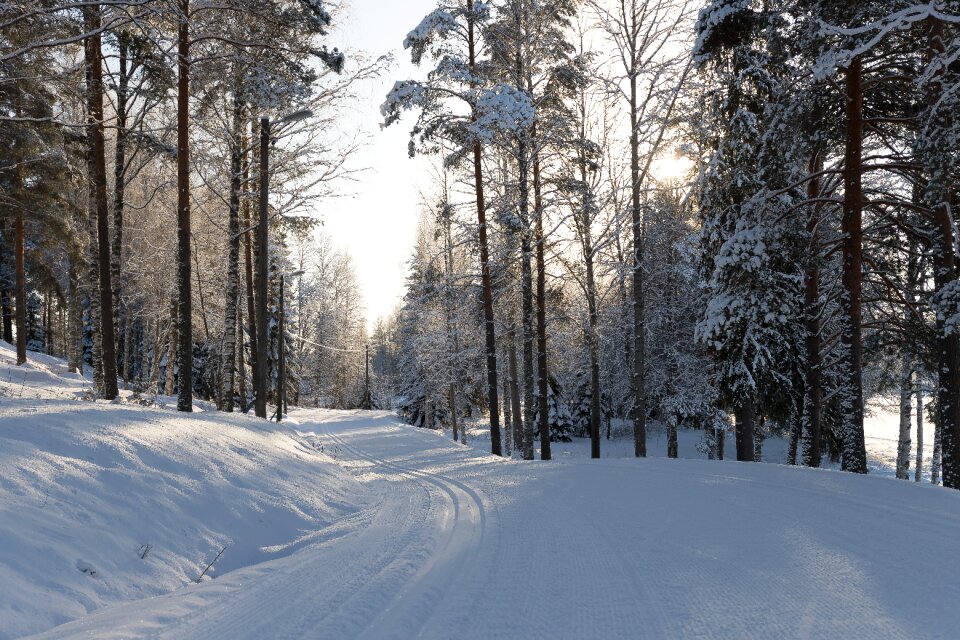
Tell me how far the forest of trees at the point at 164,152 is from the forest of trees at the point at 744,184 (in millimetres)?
A: 3763

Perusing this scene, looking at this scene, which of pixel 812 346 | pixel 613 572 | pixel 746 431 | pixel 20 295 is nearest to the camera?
pixel 613 572

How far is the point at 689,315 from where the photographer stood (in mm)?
23078

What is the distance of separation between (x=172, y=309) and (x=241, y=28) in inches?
603

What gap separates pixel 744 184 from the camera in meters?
13.1

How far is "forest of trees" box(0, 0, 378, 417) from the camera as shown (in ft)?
35.2

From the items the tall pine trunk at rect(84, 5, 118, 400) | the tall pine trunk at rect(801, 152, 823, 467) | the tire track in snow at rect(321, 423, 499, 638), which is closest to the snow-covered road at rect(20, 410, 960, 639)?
the tire track in snow at rect(321, 423, 499, 638)

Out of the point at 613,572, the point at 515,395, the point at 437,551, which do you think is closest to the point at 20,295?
the point at 515,395

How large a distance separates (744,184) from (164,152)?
14648 mm

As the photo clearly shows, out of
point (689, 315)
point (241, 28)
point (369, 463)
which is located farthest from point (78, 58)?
point (689, 315)

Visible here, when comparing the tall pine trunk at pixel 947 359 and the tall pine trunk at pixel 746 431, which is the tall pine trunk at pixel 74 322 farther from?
the tall pine trunk at pixel 947 359

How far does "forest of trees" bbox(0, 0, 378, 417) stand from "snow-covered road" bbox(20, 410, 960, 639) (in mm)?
5594

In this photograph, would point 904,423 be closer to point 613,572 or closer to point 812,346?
point 812,346

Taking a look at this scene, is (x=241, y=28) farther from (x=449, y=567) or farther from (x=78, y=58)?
(x=449, y=567)

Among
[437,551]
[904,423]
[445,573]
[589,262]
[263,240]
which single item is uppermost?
[263,240]
